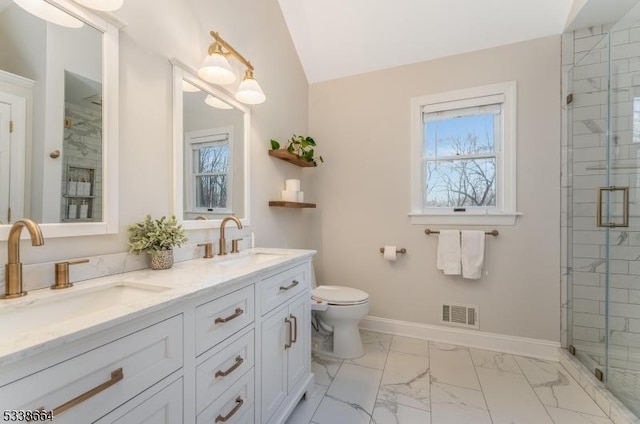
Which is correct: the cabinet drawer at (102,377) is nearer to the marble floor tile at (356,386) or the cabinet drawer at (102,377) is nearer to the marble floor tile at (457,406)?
the marble floor tile at (356,386)

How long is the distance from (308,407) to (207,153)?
5.21 ft

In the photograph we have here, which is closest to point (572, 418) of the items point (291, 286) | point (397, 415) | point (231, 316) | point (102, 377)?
point (397, 415)

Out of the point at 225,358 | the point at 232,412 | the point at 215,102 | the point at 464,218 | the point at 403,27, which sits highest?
the point at 403,27

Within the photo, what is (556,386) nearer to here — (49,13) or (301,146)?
(301,146)

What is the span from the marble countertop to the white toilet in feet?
2.98

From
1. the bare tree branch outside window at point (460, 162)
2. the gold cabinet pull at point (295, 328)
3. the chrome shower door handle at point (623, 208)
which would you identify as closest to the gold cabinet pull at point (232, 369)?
the gold cabinet pull at point (295, 328)

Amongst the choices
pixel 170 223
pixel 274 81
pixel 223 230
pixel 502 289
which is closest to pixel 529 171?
pixel 502 289

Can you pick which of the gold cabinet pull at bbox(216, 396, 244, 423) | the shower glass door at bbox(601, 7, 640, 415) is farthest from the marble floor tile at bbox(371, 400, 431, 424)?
the shower glass door at bbox(601, 7, 640, 415)

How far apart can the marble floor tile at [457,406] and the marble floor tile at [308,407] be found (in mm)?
645

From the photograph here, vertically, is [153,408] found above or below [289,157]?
below

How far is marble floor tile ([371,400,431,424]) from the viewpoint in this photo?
1517 millimetres

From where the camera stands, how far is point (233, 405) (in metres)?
1.08

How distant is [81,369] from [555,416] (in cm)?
219

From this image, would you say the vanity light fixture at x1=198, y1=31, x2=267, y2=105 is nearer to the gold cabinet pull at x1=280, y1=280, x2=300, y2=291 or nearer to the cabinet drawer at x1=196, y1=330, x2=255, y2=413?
the gold cabinet pull at x1=280, y1=280, x2=300, y2=291
